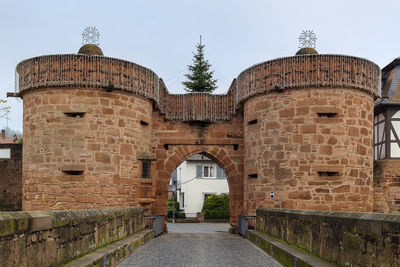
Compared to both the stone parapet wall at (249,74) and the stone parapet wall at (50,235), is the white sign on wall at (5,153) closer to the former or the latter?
Result: the stone parapet wall at (249,74)

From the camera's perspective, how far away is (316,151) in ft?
49.9

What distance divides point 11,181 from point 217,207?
19.7m

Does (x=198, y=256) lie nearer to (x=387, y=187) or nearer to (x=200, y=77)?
(x=387, y=187)

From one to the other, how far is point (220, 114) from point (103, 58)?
201 inches

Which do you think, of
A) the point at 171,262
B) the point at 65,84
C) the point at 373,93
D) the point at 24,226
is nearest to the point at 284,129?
the point at 373,93

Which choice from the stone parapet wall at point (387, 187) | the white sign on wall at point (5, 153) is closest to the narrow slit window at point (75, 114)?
the white sign on wall at point (5, 153)

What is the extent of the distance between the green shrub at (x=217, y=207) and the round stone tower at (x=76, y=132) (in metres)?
20.6

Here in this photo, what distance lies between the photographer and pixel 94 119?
1559 cm

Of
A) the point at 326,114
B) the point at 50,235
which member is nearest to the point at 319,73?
the point at 326,114

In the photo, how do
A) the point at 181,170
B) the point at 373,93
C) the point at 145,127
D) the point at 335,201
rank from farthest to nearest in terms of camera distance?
1. the point at 181,170
2. the point at 145,127
3. the point at 373,93
4. the point at 335,201

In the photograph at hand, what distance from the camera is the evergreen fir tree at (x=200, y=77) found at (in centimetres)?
4369

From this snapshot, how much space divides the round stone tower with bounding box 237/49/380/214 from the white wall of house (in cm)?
2365

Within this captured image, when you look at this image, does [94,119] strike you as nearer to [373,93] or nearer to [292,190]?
[292,190]

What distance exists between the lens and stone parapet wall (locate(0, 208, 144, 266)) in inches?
162
